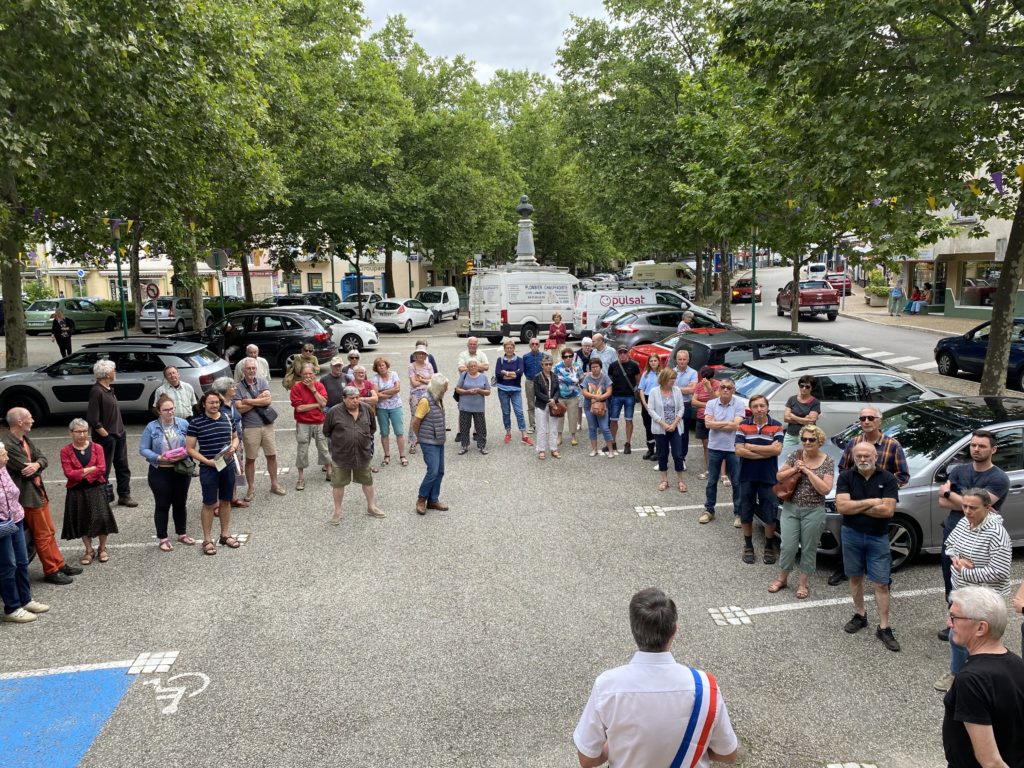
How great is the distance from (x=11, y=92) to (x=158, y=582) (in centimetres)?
708

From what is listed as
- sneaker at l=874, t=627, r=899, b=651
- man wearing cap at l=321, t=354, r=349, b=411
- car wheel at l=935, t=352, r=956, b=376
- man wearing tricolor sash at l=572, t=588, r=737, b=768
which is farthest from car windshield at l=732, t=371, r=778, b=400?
car wheel at l=935, t=352, r=956, b=376

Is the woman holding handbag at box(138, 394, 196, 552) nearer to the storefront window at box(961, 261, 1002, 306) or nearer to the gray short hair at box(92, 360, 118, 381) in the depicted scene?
the gray short hair at box(92, 360, 118, 381)

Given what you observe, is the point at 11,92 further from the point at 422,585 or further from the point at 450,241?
the point at 450,241

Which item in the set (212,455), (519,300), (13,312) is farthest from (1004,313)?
(13,312)

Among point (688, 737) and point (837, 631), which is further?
point (837, 631)

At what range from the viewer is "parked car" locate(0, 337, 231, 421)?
1339 centimetres

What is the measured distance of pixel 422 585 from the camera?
7027 mm

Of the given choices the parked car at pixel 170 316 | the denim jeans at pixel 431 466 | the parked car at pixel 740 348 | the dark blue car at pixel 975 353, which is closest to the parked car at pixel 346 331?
the parked car at pixel 170 316

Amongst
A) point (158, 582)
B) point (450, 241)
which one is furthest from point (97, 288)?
point (158, 582)

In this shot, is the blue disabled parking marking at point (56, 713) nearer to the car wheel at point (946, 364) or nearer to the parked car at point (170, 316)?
the car wheel at point (946, 364)

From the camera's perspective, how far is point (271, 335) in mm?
19516

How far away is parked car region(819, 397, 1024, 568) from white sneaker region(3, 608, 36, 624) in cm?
718

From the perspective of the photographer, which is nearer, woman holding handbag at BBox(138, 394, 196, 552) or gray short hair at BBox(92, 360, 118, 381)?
woman holding handbag at BBox(138, 394, 196, 552)

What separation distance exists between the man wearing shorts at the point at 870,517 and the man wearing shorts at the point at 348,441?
502 cm
